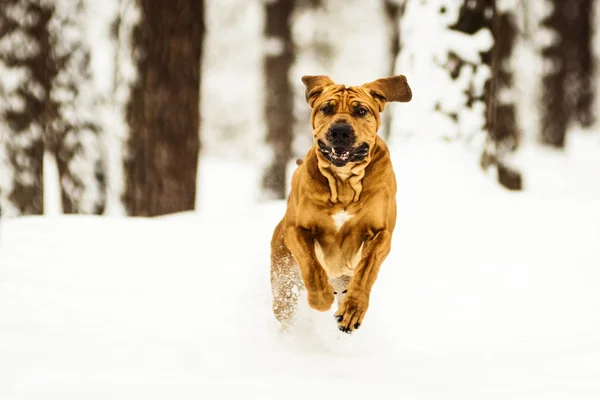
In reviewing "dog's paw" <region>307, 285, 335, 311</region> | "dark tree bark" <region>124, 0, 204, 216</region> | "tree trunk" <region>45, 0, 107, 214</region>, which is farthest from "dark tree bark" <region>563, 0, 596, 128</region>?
"dog's paw" <region>307, 285, 335, 311</region>

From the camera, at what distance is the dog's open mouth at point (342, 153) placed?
3.53 m

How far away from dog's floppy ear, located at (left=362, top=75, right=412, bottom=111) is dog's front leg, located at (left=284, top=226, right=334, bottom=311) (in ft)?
2.97

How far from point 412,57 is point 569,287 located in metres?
2.82

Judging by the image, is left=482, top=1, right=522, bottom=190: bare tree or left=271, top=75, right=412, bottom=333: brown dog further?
left=482, top=1, right=522, bottom=190: bare tree

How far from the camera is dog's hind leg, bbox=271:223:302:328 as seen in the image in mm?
4328

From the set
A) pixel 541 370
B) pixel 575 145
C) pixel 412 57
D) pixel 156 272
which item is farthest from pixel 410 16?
pixel 575 145

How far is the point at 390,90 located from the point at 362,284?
119 centimetres

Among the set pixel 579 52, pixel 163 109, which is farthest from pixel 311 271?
pixel 579 52

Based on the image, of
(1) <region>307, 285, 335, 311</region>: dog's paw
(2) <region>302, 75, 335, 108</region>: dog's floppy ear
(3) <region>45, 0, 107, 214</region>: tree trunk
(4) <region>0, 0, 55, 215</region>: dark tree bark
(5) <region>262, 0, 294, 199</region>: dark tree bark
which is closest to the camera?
(1) <region>307, 285, 335, 311</region>: dog's paw

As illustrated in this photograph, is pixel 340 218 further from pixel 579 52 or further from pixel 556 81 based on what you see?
pixel 579 52

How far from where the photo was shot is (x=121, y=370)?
294 cm

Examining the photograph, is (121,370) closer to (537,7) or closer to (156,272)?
(156,272)

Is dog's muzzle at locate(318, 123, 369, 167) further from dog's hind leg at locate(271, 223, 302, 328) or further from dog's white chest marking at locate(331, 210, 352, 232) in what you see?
dog's hind leg at locate(271, 223, 302, 328)

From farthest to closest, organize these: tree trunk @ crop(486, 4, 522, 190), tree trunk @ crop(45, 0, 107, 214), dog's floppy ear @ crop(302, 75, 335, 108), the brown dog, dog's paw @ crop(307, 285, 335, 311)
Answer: tree trunk @ crop(486, 4, 522, 190) → tree trunk @ crop(45, 0, 107, 214) → dog's floppy ear @ crop(302, 75, 335, 108) → dog's paw @ crop(307, 285, 335, 311) → the brown dog
